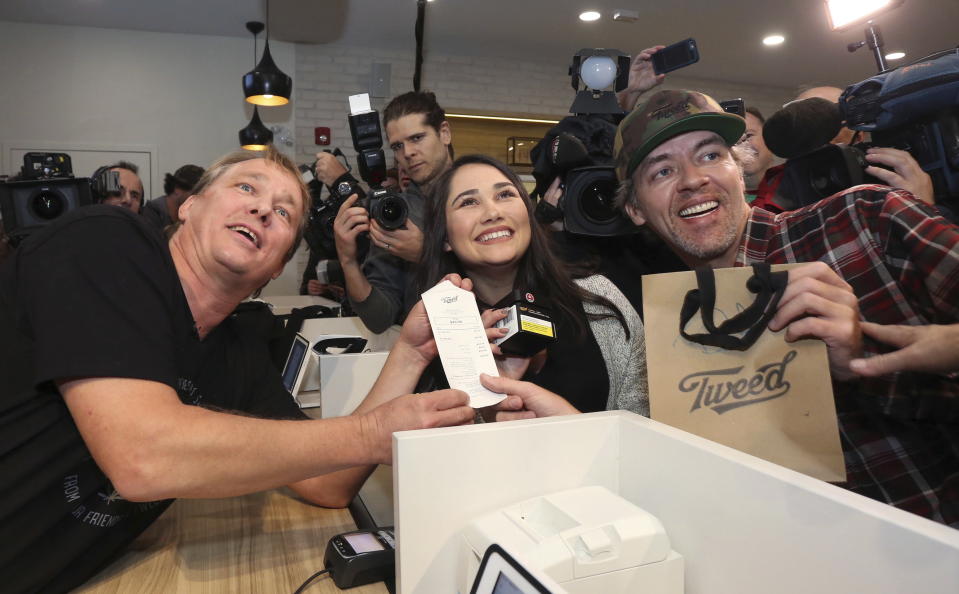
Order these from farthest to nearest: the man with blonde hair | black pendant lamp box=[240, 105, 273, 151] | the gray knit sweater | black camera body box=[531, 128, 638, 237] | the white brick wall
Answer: the white brick wall → black pendant lamp box=[240, 105, 273, 151] → black camera body box=[531, 128, 638, 237] → the gray knit sweater → the man with blonde hair

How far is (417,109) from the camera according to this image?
98.0 inches

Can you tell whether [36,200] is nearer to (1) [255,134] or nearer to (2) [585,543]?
(2) [585,543]

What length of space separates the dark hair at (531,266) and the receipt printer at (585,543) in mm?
704

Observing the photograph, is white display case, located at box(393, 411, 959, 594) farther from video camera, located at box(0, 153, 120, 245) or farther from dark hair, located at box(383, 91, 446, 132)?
dark hair, located at box(383, 91, 446, 132)

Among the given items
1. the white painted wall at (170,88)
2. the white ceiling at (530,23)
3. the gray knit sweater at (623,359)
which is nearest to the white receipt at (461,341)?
the gray knit sweater at (623,359)

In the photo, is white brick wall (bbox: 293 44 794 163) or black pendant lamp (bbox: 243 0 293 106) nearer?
black pendant lamp (bbox: 243 0 293 106)

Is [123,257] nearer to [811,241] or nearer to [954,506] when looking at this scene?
[811,241]

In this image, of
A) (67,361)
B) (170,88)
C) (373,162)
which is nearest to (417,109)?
(373,162)

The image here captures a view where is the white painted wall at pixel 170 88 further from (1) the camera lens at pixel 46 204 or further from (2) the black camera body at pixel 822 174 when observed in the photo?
(2) the black camera body at pixel 822 174

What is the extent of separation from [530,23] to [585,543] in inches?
201

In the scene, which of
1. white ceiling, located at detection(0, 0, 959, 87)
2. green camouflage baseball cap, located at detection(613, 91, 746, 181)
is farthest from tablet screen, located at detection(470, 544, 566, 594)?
white ceiling, located at detection(0, 0, 959, 87)

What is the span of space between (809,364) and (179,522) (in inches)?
42.5

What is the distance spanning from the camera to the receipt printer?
68 cm

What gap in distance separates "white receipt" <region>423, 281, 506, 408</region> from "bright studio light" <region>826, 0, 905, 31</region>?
114 centimetres
